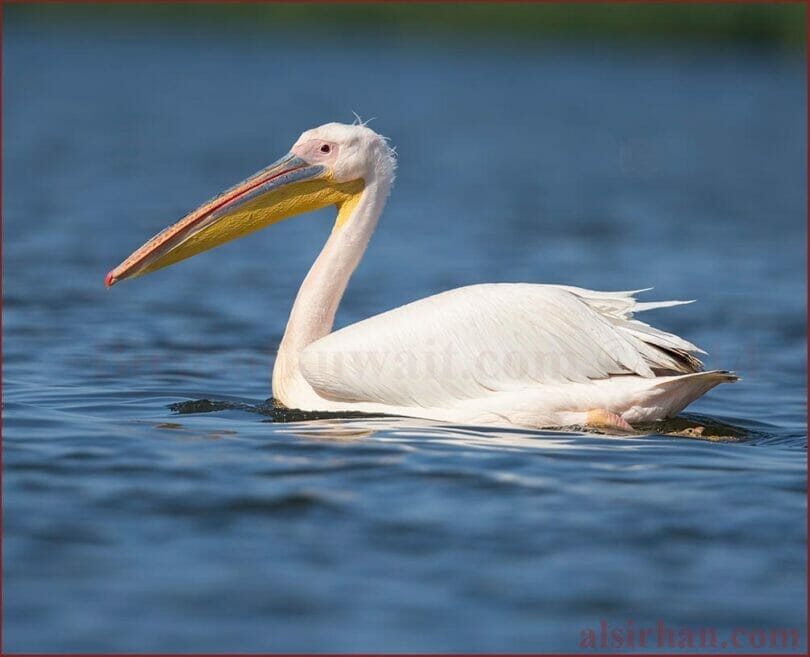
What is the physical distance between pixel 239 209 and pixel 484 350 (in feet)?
4.78

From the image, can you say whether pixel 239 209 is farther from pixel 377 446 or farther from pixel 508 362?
pixel 377 446

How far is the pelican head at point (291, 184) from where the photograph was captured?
6.86 m

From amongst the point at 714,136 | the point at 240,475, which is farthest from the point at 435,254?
the point at 714,136

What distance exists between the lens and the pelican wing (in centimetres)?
615

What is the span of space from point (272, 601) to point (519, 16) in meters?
38.9

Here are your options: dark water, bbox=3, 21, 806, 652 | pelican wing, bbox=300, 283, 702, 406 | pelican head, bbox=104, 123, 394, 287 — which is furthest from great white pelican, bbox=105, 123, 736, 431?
pelican head, bbox=104, 123, 394, 287

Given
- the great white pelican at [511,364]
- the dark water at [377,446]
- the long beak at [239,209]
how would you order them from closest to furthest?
A: the dark water at [377,446]
the great white pelican at [511,364]
the long beak at [239,209]

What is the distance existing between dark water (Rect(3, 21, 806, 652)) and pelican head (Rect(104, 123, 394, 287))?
2.43 ft

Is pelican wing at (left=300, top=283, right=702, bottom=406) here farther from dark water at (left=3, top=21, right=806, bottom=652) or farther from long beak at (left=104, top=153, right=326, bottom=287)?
long beak at (left=104, top=153, right=326, bottom=287)

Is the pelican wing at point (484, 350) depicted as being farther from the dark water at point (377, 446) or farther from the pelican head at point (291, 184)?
the pelican head at point (291, 184)

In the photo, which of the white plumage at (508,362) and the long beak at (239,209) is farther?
the long beak at (239,209)

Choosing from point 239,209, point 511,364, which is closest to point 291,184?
point 239,209

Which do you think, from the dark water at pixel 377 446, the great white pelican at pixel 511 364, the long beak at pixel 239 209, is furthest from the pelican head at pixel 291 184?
the great white pelican at pixel 511 364

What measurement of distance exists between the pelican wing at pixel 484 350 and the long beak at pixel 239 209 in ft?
3.16
